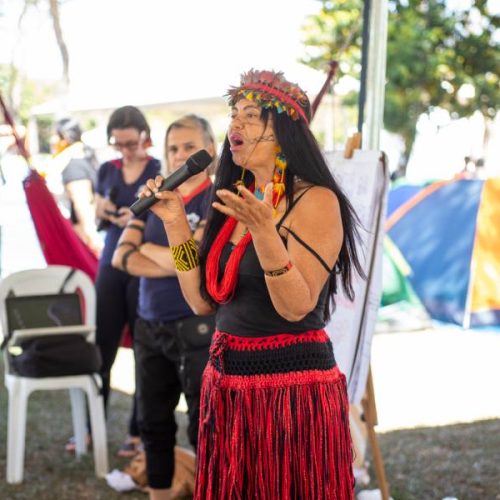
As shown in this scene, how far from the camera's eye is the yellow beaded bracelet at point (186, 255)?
2.14 metres

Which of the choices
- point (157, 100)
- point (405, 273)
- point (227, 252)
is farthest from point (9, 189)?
point (227, 252)

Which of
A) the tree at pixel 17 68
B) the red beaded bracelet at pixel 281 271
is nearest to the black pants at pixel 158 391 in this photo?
the red beaded bracelet at pixel 281 271

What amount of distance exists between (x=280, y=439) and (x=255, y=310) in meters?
0.31

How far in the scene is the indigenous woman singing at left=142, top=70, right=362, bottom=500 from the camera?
199cm

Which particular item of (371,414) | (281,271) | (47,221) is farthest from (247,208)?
(47,221)

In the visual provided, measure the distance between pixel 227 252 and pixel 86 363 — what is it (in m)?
1.97

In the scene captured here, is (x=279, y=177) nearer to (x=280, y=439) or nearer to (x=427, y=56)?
(x=280, y=439)

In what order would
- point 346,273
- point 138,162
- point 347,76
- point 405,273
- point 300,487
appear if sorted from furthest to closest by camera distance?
point 347,76 → point 405,273 → point 138,162 → point 346,273 → point 300,487

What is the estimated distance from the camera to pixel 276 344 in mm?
2023

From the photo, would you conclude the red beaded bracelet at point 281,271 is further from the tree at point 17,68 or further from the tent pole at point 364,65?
the tree at point 17,68

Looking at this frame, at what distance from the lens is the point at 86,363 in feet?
12.7

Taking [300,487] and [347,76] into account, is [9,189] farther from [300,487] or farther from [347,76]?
[300,487]

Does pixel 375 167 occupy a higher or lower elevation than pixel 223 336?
higher

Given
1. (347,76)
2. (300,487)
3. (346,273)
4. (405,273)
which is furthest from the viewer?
(347,76)
